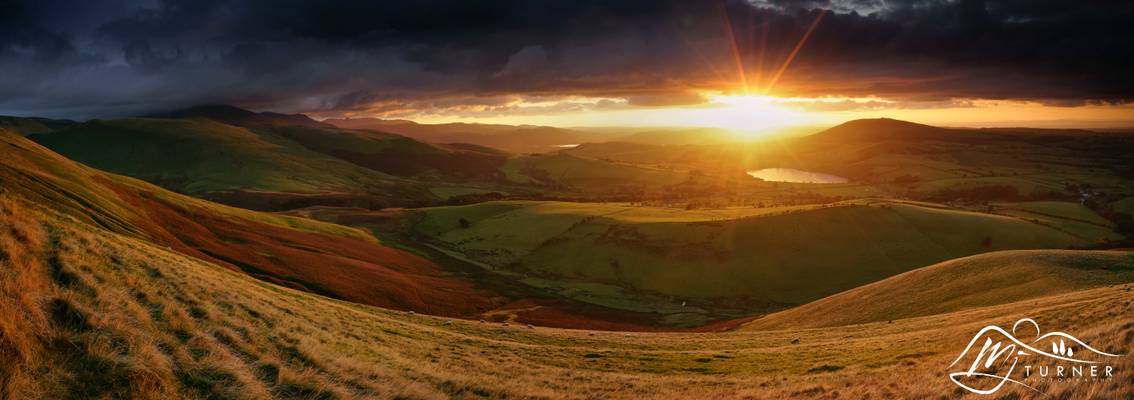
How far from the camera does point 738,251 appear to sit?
97.6 m

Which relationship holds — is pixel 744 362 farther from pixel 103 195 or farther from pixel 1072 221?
pixel 1072 221

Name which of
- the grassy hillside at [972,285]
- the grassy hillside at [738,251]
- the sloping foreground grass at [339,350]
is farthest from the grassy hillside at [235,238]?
the grassy hillside at [972,285]

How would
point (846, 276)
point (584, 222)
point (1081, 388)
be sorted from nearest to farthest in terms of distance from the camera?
point (1081, 388), point (846, 276), point (584, 222)

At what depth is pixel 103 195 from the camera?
55.2 m

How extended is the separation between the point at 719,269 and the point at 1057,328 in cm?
7097

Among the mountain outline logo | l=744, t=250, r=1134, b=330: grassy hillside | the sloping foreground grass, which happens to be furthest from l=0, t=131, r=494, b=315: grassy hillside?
the mountain outline logo

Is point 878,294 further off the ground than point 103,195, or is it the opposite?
point 103,195

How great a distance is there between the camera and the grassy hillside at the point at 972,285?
4231 cm

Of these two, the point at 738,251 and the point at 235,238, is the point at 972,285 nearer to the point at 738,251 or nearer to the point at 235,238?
the point at 738,251

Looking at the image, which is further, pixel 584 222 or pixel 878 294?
pixel 584 222

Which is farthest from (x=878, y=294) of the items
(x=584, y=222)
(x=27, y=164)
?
(x=27, y=164)

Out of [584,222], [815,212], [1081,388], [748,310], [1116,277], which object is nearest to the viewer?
[1081,388]

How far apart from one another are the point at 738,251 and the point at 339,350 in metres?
85.7

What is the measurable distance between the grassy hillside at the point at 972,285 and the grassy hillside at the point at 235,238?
4451 centimetres
